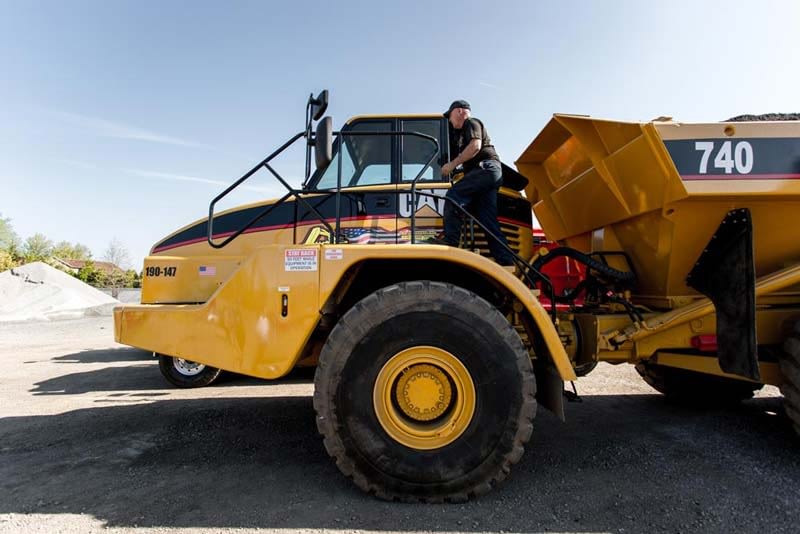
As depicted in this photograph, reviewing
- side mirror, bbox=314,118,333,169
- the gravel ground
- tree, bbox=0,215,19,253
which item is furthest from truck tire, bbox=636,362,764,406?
tree, bbox=0,215,19,253

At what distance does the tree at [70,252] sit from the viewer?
63050 mm

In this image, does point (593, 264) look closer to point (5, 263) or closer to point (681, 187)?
point (681, 187)

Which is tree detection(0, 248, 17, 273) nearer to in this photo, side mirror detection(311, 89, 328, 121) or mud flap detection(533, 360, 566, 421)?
side mirror detection(311, 89, 328, 121)

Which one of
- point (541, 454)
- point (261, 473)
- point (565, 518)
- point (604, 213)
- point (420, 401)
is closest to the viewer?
point (565, 518)

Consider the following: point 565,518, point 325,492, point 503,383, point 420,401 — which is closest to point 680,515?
point 565,518

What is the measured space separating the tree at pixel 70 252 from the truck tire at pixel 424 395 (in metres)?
76.4

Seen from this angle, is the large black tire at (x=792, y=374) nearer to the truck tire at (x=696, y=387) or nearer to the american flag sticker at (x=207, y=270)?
the truck tire at (x=696, y=387)

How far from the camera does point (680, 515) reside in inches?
97.5

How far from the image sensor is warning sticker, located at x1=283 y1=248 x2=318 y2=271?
2709 mm

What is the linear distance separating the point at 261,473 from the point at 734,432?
13.3 feet

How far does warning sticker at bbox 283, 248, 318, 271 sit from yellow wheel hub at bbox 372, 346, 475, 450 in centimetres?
78

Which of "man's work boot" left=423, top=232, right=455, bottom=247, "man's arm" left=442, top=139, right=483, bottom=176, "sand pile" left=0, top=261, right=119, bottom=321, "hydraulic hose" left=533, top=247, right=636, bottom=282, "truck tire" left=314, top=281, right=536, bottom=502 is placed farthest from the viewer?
"sand pile" left=0, top=261, right=119, bottom=321

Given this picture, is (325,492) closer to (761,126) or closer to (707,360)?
(707,360)

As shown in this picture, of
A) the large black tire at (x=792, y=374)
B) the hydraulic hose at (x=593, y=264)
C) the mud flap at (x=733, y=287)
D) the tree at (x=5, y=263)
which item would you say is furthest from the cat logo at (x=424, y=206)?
the tree at (x=5, y=263)
